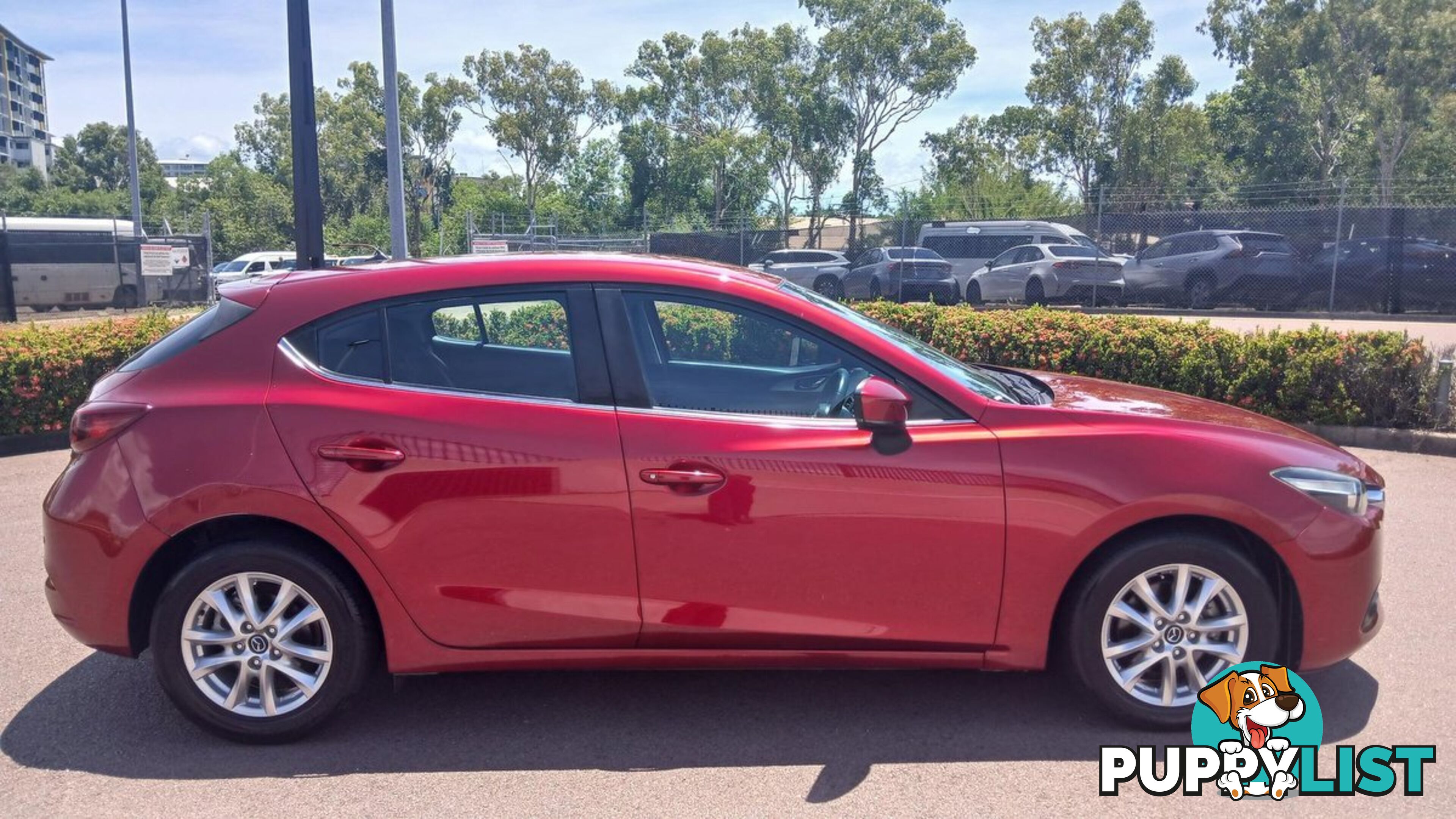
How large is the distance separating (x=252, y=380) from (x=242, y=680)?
3.38 feet

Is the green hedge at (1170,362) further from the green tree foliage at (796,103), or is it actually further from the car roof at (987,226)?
the green tree foliage at (796,103)

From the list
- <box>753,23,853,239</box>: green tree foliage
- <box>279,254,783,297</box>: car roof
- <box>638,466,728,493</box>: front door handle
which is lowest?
<box>638,466,728,493</box>: front door handle

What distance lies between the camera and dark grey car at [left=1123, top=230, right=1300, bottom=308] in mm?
21469

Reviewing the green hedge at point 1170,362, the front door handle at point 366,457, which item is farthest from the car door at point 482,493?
the green hedge at point 1170,362

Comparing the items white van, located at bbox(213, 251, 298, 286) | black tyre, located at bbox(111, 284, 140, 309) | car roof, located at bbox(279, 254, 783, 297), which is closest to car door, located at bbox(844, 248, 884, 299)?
white van, located at bbox(213, 251, 298, 286)

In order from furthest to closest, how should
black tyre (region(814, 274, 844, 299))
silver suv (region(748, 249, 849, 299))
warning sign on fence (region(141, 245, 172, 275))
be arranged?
silver suv (region(748, 249, 849, 299))
black tyre (region(814, 274, 844, 299))
warning sign on fence (region(141, 245, 172, 275))

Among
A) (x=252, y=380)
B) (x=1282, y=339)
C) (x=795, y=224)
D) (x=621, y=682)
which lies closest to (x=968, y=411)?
(x=621, y=682)

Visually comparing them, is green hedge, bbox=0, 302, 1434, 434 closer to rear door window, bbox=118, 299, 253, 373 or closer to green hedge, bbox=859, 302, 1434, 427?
green hedge, bbox=859, 302, 1434, 427

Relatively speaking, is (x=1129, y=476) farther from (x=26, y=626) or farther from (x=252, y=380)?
(x=26, y=626)

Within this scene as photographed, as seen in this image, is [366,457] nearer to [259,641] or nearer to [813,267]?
[259,641]

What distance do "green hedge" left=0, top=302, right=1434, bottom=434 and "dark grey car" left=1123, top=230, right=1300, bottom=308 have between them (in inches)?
512

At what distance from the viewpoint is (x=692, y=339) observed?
4.13 m

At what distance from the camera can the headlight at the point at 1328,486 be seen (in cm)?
385

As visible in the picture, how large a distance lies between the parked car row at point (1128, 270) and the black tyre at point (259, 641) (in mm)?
18768
